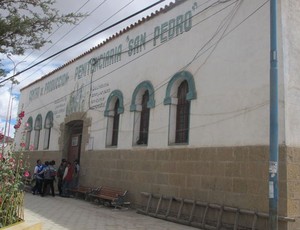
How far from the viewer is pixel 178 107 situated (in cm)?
1223

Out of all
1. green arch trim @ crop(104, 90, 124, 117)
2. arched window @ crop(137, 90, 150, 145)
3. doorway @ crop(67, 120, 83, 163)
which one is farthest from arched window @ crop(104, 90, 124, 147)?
doorway @ crop(67, 120, 83, 163)

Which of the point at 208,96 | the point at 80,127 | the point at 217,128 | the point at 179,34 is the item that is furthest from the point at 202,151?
the point at 80,127

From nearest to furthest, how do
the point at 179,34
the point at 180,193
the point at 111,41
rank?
1. the point at 180,193
2. the point at 179,34
3. the point at 111,41

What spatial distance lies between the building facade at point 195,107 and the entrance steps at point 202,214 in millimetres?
188

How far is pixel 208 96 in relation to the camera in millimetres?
10773

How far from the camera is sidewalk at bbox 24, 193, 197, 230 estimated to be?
979cm

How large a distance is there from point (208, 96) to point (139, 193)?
420 cm

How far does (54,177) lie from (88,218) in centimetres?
628

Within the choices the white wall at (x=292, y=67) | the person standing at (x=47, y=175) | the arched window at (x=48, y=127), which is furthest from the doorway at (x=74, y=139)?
the white wall at (x=292, y=67)

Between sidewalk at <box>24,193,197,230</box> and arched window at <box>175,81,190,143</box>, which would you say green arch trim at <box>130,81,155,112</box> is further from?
sidewalk at <box>24,193,197,230</box>

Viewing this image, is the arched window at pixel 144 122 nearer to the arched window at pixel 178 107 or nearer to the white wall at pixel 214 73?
the white wall at pixel 214 73

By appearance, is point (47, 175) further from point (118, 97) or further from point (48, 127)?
point (48, 127)

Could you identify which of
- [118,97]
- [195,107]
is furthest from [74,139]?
[195,107]

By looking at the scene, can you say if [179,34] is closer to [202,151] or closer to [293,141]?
[202,151]
